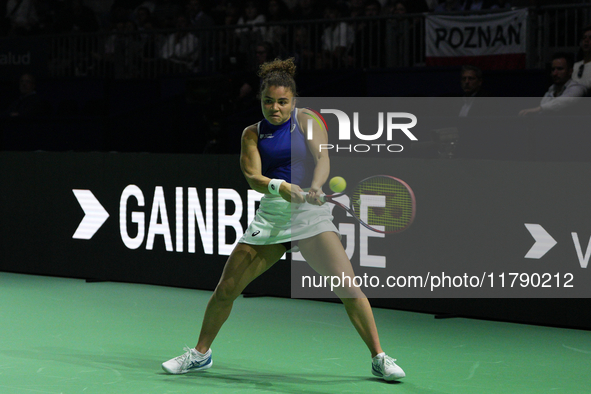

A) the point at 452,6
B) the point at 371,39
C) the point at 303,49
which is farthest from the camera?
the point at 303,49

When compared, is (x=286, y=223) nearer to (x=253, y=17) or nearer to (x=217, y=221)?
(x=217, y=221)

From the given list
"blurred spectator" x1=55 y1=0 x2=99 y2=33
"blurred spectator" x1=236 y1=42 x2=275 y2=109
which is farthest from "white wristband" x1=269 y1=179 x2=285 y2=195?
"blurred spectator" x1=55 y1=0 x2=99 y2=33

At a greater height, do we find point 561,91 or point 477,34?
point 477,34

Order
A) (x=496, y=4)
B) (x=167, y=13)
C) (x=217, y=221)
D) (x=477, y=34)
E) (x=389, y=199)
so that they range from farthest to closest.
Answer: (x=167, y=13) → (x=496, y=4) → (x=477, y=34) → (x=217, y=221) → (x=389, y=199)

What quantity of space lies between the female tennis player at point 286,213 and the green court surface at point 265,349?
1.71 feet

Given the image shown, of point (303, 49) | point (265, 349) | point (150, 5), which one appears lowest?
point (265, 349)

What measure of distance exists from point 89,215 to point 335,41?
541 cm

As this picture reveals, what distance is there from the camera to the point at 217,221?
8.55m

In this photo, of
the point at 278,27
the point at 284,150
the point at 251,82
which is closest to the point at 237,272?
the point at 284,150

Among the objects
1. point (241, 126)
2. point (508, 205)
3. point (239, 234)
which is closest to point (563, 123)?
point (508, 205)

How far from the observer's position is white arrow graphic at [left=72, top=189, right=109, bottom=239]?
9352 mm

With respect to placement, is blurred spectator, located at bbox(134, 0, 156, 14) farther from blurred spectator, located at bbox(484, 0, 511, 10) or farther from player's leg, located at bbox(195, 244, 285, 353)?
player's leg, located at bbox(195, 244, 285, 353)

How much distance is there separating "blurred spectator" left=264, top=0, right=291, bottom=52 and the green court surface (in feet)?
19.9

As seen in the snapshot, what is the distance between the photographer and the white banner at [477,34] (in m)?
11.6
